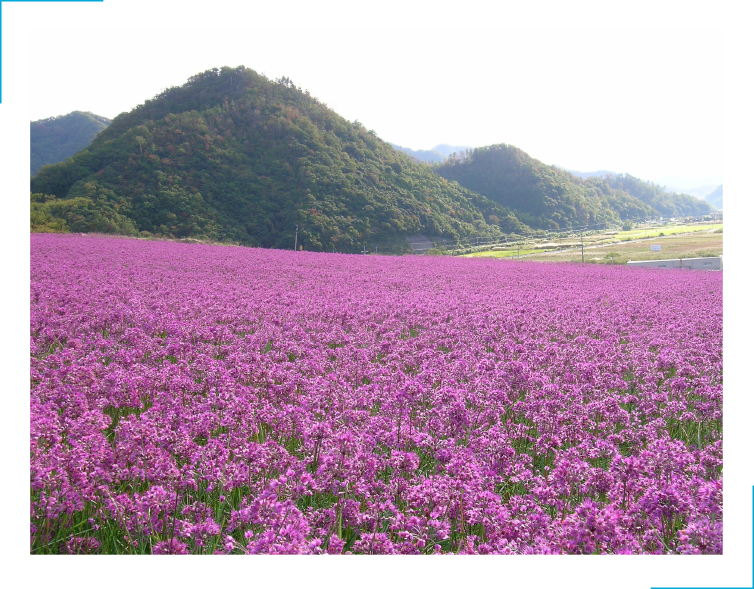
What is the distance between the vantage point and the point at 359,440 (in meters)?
2.49

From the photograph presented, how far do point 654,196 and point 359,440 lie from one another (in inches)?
6448

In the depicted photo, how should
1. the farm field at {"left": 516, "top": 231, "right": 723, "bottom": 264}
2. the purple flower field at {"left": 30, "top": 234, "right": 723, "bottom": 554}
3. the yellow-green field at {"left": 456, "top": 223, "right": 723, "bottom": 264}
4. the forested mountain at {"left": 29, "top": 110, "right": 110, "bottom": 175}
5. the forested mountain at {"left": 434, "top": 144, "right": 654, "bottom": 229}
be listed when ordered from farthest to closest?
1. the forested mountain at {"left": 434, "top": 144, "right": 654, "bottom": 229}
2. the forested mountain at {"left": 29, "top": 110, "right": 110, "bottom": 175}
3. the yellow-green field at {"left": 456, "top": 223, "right": 723, "bottom": 264}
4. the farm field at {"left": 516, "top": 231, "right": 723, "bottom": 264}
5. the purple flower field at {"left": 30, "top": 234, "right": 723, "bottom": 554}

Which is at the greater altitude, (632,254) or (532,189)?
(532,189)

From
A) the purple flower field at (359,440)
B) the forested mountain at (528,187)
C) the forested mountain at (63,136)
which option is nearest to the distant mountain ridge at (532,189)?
the forested mountain at (528,187)

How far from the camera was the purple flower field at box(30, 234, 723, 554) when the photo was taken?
1899 mm

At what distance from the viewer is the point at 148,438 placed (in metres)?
2.29

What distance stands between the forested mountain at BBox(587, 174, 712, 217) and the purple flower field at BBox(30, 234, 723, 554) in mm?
141640

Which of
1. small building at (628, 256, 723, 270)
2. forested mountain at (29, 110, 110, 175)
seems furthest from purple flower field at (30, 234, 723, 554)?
forested mountain at (29, 110, 110, 175)

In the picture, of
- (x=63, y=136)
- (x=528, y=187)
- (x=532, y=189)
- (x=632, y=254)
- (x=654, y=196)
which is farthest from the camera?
(x=654, y=196)

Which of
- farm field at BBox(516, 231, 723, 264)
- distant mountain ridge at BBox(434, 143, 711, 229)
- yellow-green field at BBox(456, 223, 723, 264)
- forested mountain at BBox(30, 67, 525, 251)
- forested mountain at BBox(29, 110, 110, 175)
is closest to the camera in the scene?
farm field at BBox(516, 231, 723, 264)

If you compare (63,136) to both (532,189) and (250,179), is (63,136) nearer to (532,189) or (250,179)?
(250,179)

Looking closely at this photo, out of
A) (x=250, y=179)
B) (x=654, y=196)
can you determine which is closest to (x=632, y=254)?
(x=250, y=179)

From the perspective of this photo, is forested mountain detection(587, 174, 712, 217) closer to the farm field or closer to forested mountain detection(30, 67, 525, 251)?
forested mountain detection(30, 67, 525, 251)
